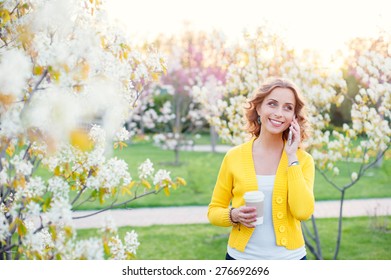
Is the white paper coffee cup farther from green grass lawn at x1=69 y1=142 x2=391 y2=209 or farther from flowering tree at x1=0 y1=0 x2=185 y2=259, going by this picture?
green grass lawn at x1=69 y1=142 x2=391 y2=209

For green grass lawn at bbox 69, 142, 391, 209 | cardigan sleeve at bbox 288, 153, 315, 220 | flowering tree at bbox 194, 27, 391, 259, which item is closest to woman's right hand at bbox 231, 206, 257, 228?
cardigan sleeve at bbox 288, 153, 315, 220

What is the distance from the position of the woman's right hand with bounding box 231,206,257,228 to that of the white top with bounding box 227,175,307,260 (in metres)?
0.09

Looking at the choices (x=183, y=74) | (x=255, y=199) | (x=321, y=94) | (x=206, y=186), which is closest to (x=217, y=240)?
(x=321, y=94)

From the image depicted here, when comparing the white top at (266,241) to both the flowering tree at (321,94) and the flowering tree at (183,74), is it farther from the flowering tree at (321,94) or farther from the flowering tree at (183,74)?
the flowering tree at (183,74)

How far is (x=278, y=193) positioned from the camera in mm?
1828

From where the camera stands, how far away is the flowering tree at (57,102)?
1.41 metres

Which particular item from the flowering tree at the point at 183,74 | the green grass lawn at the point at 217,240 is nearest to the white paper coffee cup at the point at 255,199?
the green grass lawn at the point at 217,240

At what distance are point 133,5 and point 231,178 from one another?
1406mm

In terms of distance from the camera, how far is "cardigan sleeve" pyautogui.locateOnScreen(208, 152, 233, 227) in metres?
1.91

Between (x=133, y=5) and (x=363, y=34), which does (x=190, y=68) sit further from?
(x=133, y=5)

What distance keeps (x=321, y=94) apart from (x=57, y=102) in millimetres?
2582

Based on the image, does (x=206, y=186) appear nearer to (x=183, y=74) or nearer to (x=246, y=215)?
(x=183, y=74)
